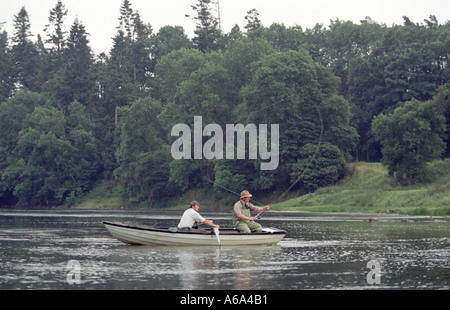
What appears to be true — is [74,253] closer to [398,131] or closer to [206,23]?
[398,131]

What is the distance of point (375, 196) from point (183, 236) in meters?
35.9

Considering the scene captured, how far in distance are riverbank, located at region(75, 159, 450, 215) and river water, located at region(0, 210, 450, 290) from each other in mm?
20878

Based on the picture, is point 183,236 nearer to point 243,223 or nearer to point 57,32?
point 243,223

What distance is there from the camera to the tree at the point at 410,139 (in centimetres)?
6412

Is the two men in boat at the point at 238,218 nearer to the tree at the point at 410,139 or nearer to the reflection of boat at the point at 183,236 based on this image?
the reflection of boat at the point at 183,236

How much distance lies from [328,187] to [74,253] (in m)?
48.5

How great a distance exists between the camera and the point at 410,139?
210 feet

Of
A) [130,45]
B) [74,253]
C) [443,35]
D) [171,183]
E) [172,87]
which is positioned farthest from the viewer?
[130,45]

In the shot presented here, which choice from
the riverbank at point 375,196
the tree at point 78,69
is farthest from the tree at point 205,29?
the riverbank at point 375,196

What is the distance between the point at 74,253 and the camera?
987 inches

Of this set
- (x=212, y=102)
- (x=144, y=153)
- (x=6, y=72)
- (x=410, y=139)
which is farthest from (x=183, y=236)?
(x=6, y=72)
